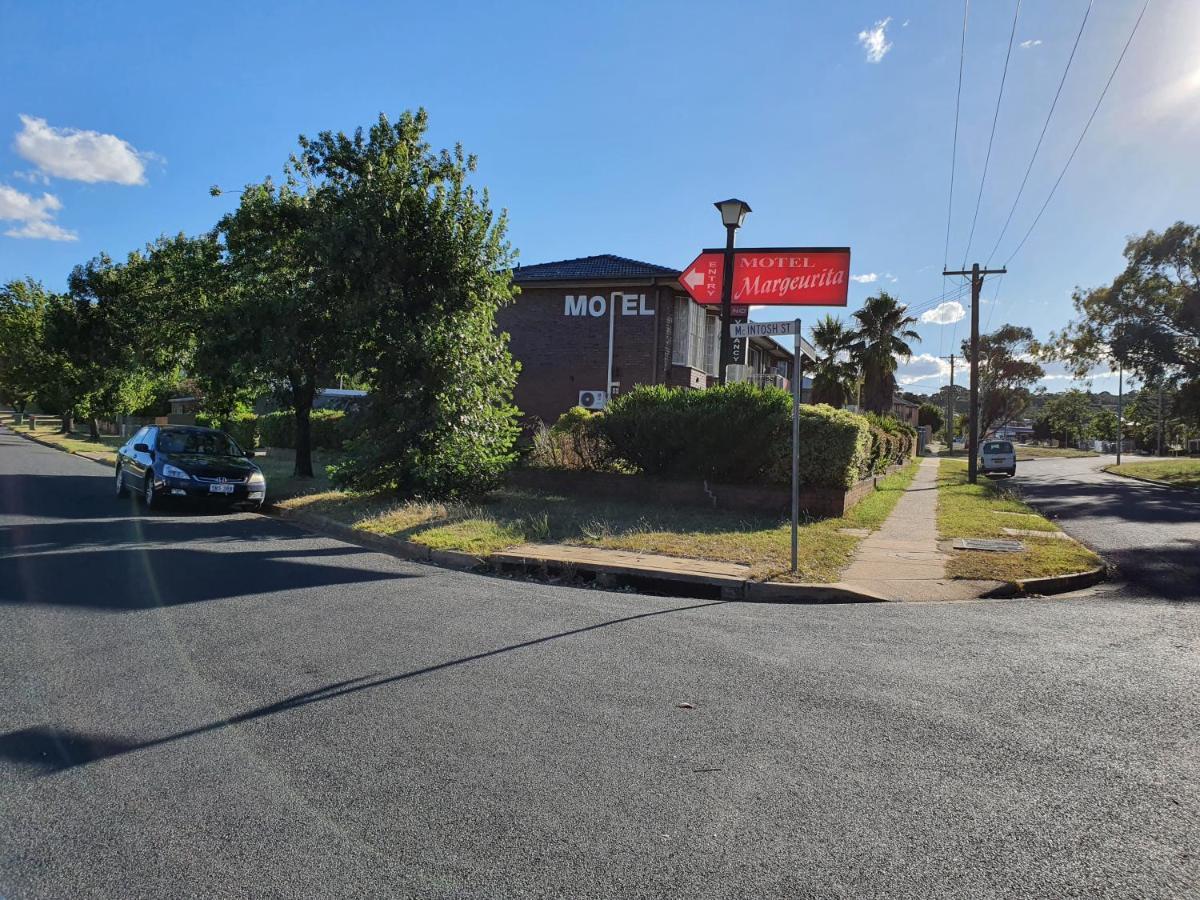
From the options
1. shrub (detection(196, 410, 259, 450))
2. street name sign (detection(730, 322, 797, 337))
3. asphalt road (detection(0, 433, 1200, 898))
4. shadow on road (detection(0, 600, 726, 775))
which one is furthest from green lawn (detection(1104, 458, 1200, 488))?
shrub (detection(196, 410, 259, 450))

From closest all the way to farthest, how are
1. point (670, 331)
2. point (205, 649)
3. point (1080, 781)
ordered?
point (1080, 781), point (205, 649), point (670, 331)

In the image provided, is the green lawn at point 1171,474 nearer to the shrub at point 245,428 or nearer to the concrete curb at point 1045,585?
the concrete curb at point 1045,585

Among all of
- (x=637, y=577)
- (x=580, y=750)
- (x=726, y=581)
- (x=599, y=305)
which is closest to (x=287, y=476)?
(x=599, y=305)

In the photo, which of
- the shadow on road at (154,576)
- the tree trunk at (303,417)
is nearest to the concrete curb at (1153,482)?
the tree trunk at (303,417)

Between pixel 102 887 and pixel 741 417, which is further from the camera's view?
pixel 741 417

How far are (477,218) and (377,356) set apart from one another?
301cm

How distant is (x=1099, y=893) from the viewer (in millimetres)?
2598

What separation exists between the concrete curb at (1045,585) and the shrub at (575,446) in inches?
313

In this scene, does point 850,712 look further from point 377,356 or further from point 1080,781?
point 377,356

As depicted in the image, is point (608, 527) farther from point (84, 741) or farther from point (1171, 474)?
point (1171, 474)

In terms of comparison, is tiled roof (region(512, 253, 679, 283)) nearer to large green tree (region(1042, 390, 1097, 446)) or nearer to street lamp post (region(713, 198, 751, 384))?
street lamp post (region(713, 198, 751, 384))

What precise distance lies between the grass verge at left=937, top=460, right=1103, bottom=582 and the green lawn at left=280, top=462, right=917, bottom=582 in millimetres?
1366

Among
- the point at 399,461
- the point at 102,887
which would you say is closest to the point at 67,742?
the point at 102,887

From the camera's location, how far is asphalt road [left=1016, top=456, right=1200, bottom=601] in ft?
29.7
